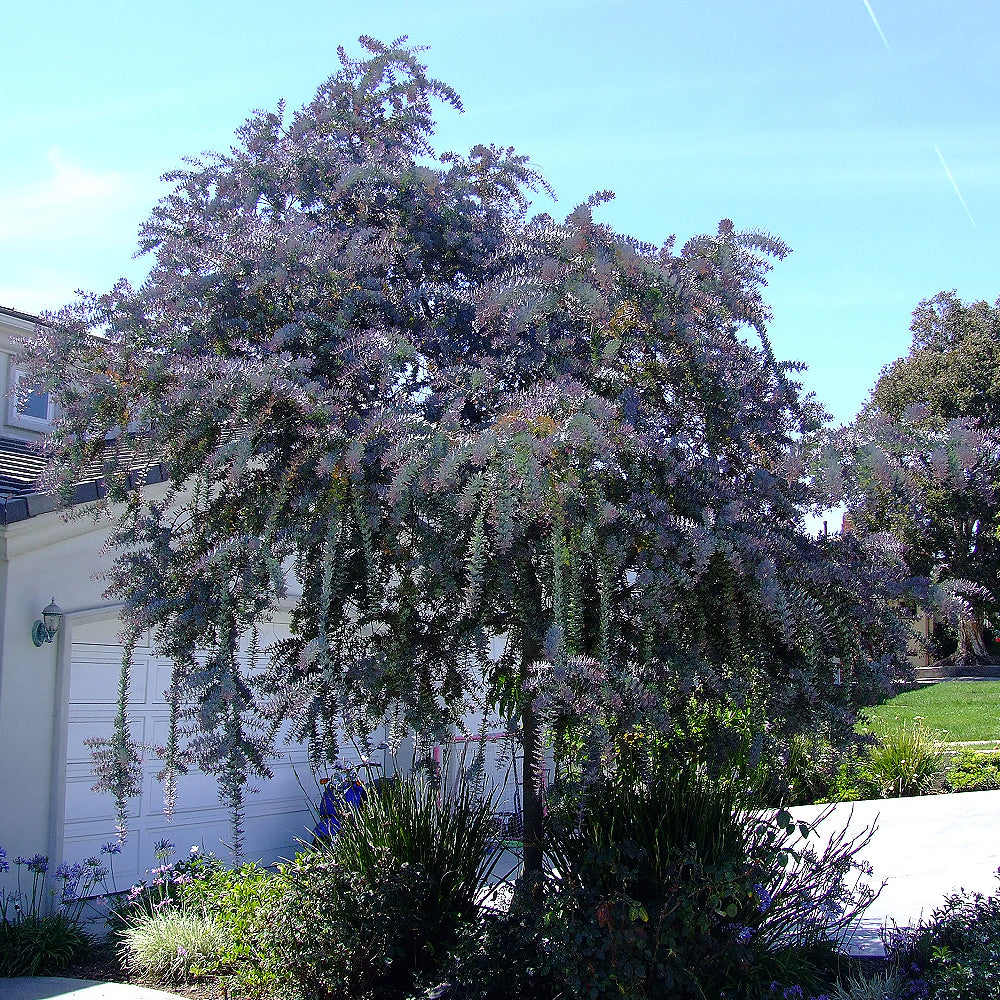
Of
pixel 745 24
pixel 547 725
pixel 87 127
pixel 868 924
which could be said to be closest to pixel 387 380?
pixel 547 725

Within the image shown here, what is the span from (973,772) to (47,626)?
41.9 ft

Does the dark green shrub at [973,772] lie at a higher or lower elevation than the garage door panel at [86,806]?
lower

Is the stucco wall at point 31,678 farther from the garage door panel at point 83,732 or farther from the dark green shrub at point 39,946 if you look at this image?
the dark green shrub at point 39,946

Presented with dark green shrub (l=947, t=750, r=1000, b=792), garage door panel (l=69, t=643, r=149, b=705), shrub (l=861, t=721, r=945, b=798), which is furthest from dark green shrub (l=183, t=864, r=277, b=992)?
dark green shrub (l=947, t=750, r=1000, b=792)

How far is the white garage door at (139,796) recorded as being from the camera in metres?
8.24

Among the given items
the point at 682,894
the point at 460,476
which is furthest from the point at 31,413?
the point at 682,894

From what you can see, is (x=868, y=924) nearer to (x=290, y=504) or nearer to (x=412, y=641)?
(x=412, y=641)

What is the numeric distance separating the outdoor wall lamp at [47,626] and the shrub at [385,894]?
3.19 meters

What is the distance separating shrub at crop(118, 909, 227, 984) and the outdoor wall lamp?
7.98 ft

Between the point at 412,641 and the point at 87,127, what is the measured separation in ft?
15.2

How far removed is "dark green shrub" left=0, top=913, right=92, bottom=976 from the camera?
257 inches

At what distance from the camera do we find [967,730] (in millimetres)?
19516

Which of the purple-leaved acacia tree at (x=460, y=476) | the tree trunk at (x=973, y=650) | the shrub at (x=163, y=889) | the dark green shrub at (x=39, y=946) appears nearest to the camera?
the purple-leaved acacia tree at (x=460, y=476)

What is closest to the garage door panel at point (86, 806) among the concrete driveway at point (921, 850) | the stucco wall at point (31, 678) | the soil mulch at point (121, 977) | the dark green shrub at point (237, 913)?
the stucco wall at point (31, 678)
